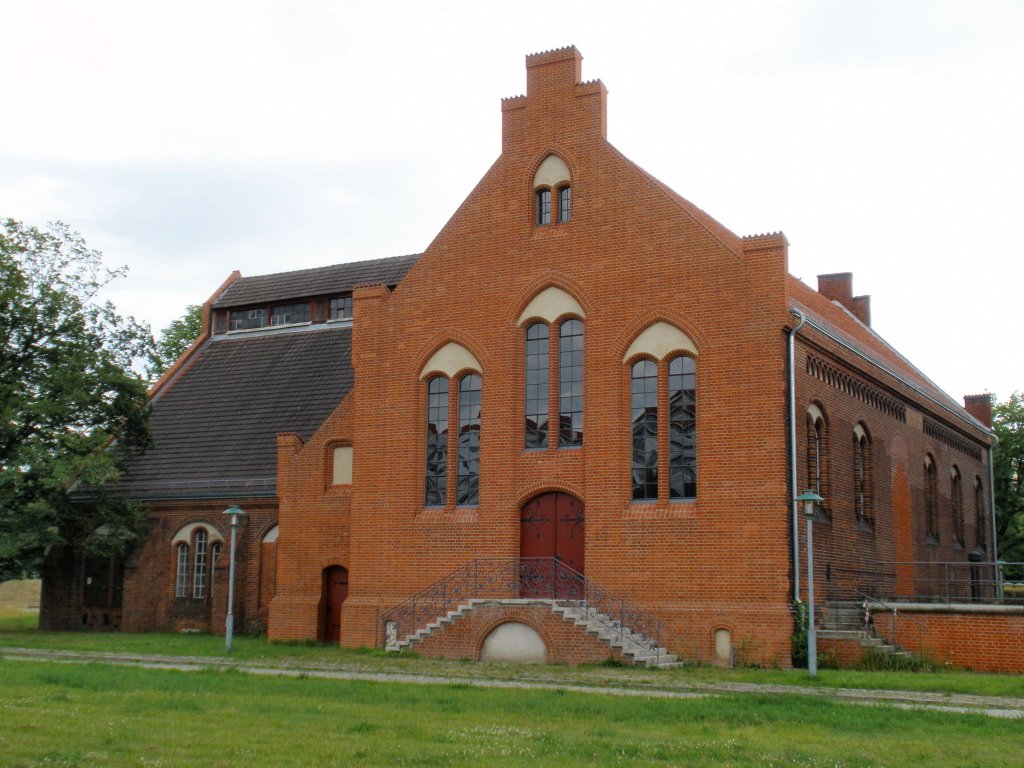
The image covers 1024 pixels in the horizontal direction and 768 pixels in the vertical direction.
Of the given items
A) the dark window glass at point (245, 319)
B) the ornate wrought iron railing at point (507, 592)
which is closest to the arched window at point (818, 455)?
the ornate wrought iron railing at point (507, 592)

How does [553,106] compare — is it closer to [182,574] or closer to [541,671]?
[541,671]

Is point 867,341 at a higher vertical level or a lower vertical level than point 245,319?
lower

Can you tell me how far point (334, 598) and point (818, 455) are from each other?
12.5m

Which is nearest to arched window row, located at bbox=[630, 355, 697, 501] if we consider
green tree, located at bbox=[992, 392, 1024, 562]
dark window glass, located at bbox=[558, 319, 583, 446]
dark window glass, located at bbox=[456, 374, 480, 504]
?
dark window glass, located at bbox=[558, 319, 583, 446]

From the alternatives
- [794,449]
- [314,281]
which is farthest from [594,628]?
[314,281]

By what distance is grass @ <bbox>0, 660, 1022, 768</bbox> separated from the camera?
11.7 m

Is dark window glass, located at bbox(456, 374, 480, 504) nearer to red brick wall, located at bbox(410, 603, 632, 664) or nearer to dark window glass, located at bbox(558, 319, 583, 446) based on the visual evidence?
dark window glass, located at bbox(558, 319, 583, 446)

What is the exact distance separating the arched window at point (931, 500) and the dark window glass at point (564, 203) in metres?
14.6

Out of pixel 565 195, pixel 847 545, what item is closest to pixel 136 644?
pixel 565 195

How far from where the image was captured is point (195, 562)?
115 ft

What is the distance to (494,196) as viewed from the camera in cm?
2853

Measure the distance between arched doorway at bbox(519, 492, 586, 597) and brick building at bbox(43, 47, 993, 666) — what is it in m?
0.05

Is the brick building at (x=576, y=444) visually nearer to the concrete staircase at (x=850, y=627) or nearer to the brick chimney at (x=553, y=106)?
the brick chimney at (x=553, y=106)

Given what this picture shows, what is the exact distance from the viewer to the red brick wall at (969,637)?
2273cm
